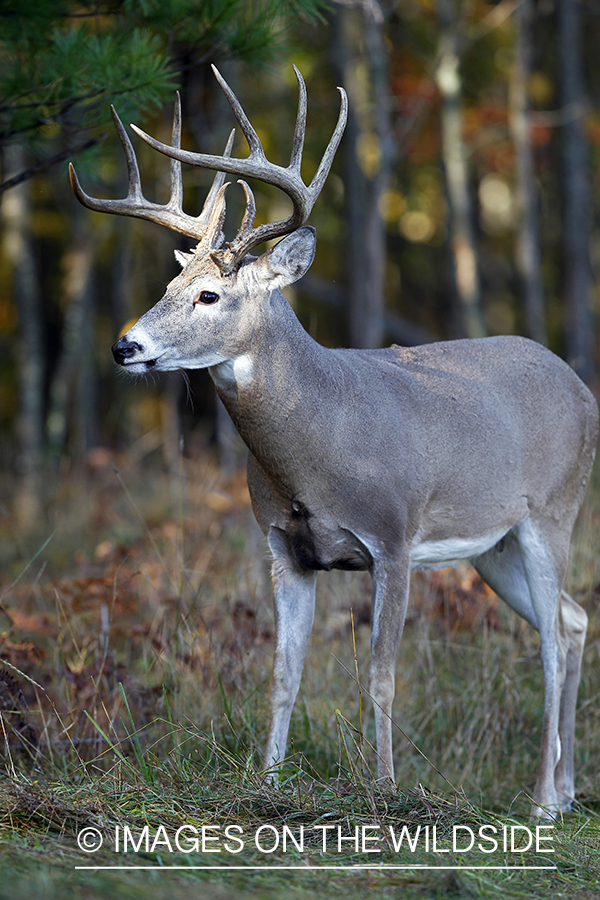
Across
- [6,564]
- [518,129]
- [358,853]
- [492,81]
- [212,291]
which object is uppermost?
[492,81]

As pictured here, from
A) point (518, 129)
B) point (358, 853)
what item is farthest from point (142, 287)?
point (358, 853)

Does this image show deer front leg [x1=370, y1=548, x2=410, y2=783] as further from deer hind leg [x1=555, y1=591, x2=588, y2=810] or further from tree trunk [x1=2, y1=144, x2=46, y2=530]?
tree trunk [x1=2, y1=144, x2=46, y2=530]

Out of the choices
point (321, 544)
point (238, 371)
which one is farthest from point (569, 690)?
point (238, 371)

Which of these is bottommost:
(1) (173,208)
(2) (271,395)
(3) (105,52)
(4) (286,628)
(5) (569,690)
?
(5) (569,690)

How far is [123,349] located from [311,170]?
1402cm

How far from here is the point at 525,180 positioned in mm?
13516

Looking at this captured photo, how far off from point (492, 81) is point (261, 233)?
16.0m

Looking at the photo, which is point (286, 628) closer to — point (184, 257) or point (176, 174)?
point (184, 257)

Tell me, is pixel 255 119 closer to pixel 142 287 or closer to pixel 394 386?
pixel 142 287

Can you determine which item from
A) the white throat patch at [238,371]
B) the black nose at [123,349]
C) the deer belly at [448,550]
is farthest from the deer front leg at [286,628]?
the black nose at [123,349]

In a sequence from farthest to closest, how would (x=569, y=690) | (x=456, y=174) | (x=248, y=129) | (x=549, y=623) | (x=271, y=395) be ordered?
(x=456, y=174) → (x=569, y=690) → (x=549, y=623) → (x=271, y=395) → (x=248, y=129)

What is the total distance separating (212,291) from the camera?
159 inches

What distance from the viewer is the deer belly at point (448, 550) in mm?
4539

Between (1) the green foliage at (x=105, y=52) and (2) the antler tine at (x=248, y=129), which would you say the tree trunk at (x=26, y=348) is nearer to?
(1) the green foliage at (x=105, y=52)
